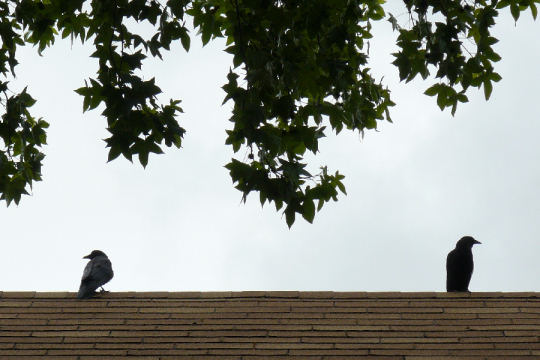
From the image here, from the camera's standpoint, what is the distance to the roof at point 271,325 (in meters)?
7.53

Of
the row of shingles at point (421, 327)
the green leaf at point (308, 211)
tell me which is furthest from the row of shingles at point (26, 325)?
the green leaf at point (308, 211)

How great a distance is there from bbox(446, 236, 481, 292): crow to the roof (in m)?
1.06

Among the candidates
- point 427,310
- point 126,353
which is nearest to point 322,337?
point 427,310

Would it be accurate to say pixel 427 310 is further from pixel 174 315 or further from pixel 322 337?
pixel 174 315

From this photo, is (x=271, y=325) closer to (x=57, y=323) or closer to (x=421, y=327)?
(x=421, y=327)

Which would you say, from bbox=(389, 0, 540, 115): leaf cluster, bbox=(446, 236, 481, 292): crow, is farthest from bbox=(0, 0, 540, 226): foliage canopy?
bbox=(446, 236, 481, 292): crow

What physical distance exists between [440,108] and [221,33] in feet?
5.64

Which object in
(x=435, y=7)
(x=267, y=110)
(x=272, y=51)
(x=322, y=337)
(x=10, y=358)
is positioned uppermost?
(x=435, y=7)

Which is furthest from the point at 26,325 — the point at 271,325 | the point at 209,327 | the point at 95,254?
the point at 95,254

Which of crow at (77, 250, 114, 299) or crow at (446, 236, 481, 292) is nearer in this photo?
crow at (77, 250, 114, 299)

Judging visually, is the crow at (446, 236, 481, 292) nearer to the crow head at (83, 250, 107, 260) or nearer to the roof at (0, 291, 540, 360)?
the roof at (0, 291, 540, 360)

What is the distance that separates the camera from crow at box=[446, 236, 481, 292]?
31.6 ft

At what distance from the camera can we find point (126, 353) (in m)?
7.55

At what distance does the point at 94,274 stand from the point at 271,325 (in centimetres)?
230
